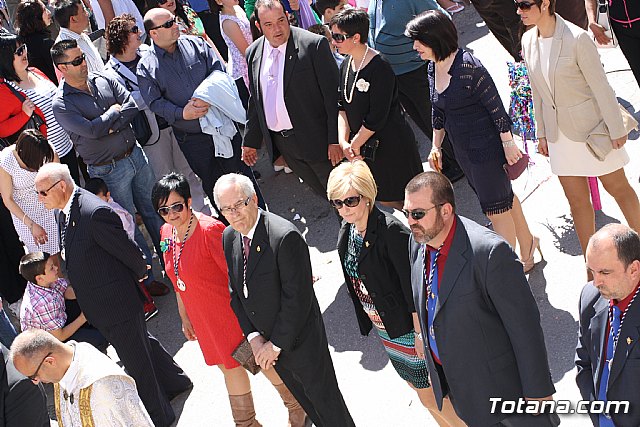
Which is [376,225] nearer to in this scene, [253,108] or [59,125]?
[253,108]

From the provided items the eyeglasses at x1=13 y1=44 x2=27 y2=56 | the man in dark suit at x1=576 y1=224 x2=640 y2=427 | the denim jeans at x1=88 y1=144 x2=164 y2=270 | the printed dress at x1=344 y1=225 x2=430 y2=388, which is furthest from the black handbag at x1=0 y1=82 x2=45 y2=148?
the man in dark suit at x1=576 y1=224 x2=640 y2=427

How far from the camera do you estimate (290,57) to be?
6.47m

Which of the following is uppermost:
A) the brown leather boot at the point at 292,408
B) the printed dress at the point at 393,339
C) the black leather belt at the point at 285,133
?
the black leather belt at the point at 285,133

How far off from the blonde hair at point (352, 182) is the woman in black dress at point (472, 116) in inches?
45.0

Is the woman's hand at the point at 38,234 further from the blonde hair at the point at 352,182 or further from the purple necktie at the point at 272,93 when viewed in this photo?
the blonde hair at the point at 352,182

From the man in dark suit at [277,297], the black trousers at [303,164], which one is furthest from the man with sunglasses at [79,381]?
the black trousers at [303,164]

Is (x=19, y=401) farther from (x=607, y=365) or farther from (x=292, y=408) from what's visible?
(x=607, y=365)

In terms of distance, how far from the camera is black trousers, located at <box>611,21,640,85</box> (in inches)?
253

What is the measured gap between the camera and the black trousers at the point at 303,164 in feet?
22.2

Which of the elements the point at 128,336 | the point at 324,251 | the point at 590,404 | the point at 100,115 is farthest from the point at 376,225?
the point at 100,115

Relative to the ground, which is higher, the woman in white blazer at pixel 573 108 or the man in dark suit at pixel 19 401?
the woman in white blazer at pixel 573 108

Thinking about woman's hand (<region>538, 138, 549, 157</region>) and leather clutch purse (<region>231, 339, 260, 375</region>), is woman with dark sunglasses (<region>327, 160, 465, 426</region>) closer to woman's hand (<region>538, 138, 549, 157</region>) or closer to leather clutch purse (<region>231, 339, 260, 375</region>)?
leather clutch purse (<region>231, 339, 260, 375</region>)

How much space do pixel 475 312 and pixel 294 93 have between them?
3033 mm

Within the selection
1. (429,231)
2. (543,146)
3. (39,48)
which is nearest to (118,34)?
(39,48)
